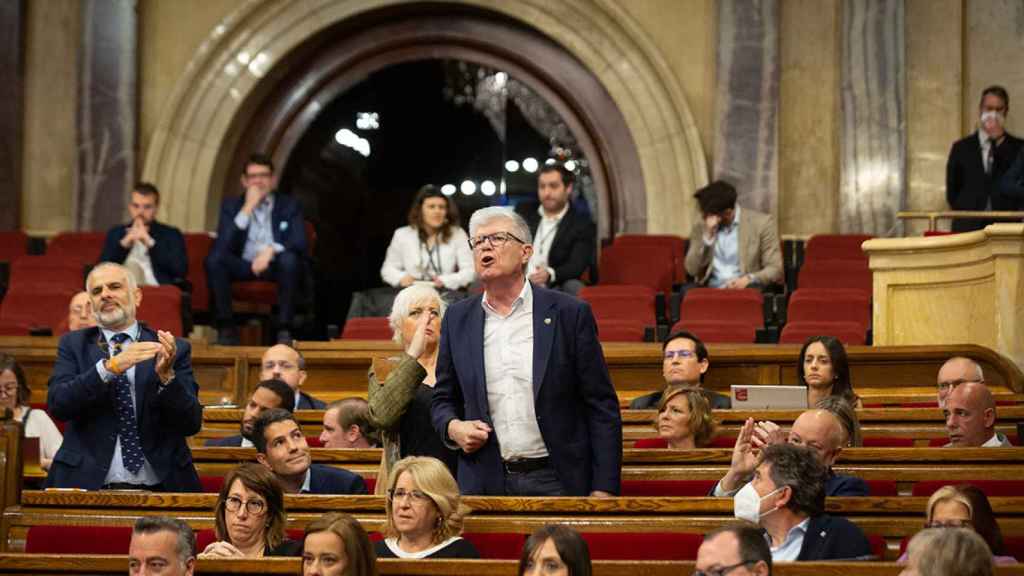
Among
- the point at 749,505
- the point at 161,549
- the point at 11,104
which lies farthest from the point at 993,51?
the point at 161,549

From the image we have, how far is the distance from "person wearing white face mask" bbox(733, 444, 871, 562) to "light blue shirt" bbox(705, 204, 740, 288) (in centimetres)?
438

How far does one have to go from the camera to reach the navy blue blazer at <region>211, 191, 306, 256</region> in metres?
8.58

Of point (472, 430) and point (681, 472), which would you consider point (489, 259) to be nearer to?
point (472, 430)

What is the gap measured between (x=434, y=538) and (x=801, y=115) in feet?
21.3

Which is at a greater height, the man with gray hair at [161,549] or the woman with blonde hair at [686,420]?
the woman with blonde hair at [686,420]

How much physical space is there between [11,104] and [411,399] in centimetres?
655

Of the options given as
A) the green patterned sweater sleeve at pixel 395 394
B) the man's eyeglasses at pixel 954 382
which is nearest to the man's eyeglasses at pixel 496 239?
the green patterned sweater sleeve at pixel 395 394

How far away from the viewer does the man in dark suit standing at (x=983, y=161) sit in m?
8.62

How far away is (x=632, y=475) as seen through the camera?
4.68 metres

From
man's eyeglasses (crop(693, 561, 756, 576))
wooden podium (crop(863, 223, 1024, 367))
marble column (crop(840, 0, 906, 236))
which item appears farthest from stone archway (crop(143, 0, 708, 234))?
man's eyeglasses (crop(693, 561, 756, 576))

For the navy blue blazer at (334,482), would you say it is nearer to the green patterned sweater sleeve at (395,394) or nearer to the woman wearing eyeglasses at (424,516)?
the green patterned sweater sleeve at (395,394)

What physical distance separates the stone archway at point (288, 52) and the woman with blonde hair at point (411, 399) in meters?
5.54

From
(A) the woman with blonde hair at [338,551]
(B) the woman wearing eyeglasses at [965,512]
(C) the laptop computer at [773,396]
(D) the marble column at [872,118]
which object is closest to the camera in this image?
(A) the woman with blonde hair at [338,551]

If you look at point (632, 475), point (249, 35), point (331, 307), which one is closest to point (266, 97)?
point (249, 35)
